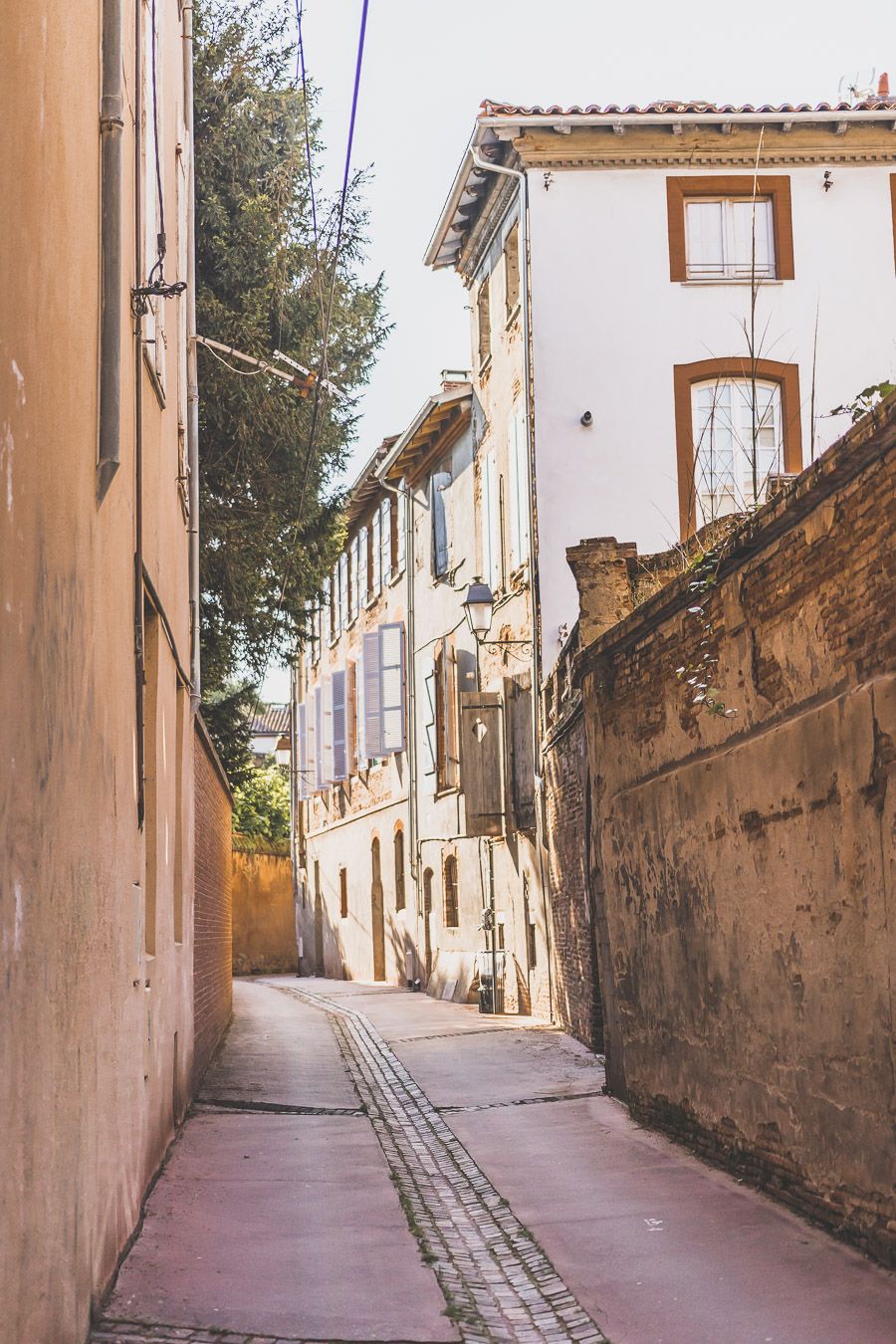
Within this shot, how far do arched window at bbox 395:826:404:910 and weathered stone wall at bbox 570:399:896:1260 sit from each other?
59.8 ft

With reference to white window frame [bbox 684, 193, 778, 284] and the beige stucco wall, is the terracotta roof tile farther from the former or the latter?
the beige stucco wall

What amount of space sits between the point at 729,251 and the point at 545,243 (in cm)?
253

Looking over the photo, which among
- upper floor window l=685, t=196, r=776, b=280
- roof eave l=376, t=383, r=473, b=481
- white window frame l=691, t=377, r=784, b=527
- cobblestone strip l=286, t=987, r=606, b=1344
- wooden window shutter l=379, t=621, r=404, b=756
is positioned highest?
upper floor window l=685, t=196, r=776, b=280

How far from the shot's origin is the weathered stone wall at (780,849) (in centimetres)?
627

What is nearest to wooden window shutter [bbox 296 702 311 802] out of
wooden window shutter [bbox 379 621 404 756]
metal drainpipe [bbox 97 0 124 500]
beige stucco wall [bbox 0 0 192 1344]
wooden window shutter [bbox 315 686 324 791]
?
wooden window shutter [bbox 315 686 324 791]

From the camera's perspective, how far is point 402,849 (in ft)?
94.6

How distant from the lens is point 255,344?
1688cm

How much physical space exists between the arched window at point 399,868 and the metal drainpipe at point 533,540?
906 cm

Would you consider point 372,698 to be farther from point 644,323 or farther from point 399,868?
point 644,323

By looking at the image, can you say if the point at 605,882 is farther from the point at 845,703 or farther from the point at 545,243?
the point at 545,243

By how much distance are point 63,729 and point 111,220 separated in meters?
2.42

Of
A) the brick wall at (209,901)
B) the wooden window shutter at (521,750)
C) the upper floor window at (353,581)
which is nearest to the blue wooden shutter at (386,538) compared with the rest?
the upper floor window at (353,581)

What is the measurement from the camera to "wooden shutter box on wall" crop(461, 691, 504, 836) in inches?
830

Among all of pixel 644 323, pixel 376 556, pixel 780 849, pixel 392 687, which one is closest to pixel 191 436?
pixel 780 849
